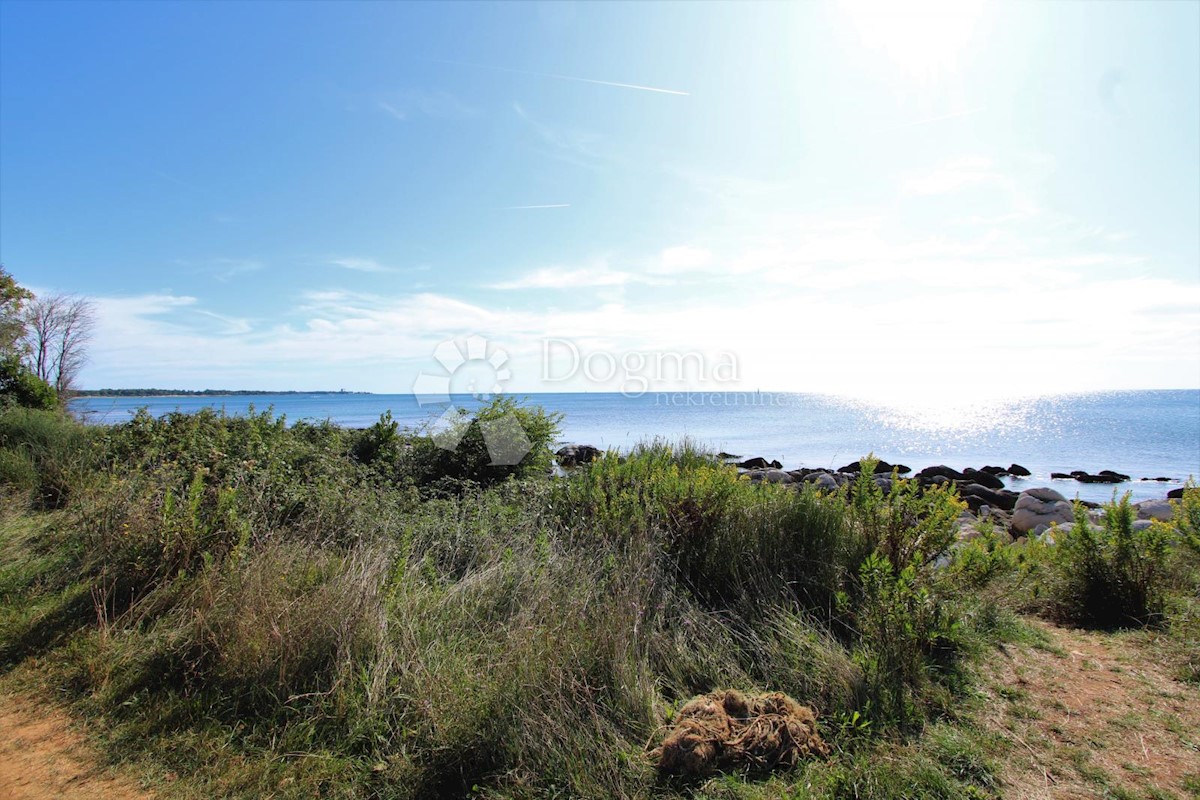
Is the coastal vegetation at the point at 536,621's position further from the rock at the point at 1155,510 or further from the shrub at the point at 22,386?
the shrub at the point at 22,386

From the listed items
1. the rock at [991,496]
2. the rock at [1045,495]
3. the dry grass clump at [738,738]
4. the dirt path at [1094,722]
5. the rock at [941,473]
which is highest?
the dry grass clump at [738,738]

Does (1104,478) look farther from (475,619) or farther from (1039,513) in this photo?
(475,619)

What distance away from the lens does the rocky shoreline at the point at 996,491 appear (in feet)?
39.1

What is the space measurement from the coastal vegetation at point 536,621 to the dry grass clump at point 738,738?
0.08 meters

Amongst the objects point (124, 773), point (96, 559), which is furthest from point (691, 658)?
point (96, 559)

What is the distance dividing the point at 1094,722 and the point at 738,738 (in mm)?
2228

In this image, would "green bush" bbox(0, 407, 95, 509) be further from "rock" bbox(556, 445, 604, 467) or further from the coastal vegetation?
"rock" bbox(556, 445, 604, 467)

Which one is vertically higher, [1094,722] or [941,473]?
[1094,722]

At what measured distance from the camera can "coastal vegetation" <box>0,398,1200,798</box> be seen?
3.14 meters

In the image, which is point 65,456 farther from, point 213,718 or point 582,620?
point 582,620

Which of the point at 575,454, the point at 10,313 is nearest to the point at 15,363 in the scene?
the point at 10,313

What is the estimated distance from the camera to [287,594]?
14.3 feet

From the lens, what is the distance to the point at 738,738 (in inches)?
121

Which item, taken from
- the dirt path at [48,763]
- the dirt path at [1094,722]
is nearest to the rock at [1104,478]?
the dirt path at [1094,722]
